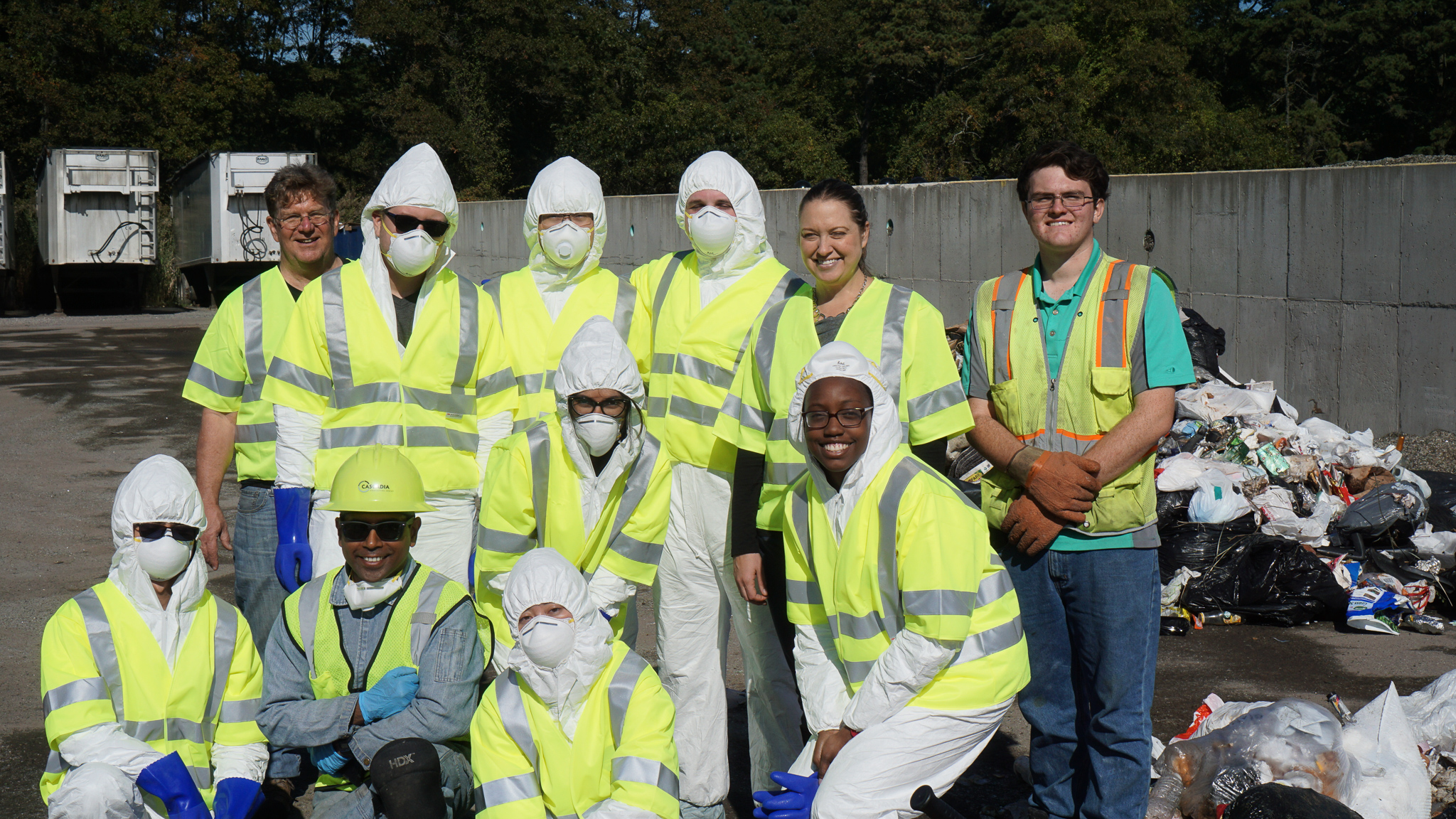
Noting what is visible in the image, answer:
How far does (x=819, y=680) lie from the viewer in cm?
338

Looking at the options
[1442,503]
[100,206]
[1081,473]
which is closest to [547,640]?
[1081,473]

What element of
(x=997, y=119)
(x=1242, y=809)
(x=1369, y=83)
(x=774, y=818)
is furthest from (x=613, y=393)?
(x=1369, y=83)

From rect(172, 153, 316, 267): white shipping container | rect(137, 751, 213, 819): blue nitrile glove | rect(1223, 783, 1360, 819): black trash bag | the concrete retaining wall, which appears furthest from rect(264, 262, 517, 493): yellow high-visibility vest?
rect(172, 153, 316, 267): white shipping container

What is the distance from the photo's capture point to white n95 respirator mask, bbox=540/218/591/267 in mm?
4578

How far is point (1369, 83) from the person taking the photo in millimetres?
33406

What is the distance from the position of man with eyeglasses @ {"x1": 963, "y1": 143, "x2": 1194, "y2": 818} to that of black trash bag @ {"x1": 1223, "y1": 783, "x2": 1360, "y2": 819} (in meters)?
0.28

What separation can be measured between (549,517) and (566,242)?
1160 mm

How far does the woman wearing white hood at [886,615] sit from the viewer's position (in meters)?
3.10

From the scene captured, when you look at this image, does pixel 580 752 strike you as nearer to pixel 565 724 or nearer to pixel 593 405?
pixel 565 724

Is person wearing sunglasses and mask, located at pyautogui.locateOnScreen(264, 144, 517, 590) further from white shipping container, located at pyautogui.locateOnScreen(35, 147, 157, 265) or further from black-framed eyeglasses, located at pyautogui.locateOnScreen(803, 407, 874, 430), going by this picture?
white shipping container, located at pyautogui.locateOnScreen(35, 147, 157, 265)

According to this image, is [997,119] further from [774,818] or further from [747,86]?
[774,818]

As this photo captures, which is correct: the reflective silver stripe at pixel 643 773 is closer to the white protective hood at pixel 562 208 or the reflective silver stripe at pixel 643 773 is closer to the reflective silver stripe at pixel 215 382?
the white protective hood at pixel 562 208

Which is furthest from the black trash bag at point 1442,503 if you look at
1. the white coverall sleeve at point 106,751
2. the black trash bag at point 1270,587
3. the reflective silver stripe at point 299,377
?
the white coverall sleeve at point 106,751

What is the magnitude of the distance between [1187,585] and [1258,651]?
63cm
